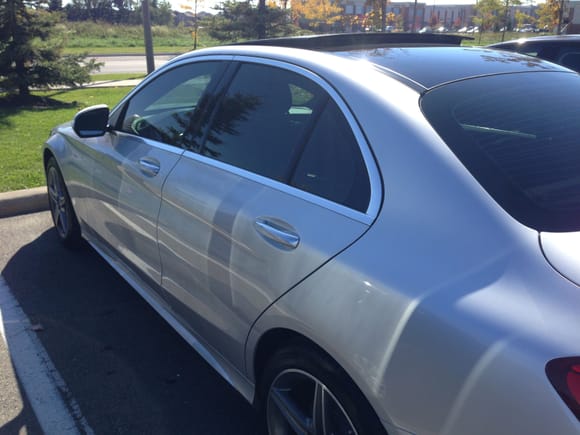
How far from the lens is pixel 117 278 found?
4.27 metres

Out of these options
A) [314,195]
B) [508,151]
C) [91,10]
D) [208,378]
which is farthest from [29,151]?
[91,10]

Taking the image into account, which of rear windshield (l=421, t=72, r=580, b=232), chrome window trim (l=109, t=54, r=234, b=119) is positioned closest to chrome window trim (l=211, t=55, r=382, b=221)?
rear windshield (l=421, t=72, r=580, b=232)

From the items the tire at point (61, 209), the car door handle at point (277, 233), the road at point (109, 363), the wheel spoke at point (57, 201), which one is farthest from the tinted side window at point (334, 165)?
the wheel spoke at point (57, 201)

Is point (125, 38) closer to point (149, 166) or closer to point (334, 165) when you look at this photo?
point (149, 166)

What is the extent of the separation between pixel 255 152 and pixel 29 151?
233 inches

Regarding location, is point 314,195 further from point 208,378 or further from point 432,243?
point 208,378

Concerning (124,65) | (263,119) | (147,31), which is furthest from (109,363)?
(124,65)

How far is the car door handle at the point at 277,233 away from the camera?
6.57 feet

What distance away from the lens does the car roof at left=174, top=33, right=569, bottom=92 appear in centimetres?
225

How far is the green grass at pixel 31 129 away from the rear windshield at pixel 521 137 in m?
5.19

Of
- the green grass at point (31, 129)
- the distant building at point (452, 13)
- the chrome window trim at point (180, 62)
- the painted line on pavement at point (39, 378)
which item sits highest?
the distant building at point (452, 13)

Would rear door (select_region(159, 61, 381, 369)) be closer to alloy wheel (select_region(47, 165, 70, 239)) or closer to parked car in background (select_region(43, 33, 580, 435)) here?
parked car in background (select_region(43, 33, 580, 435))

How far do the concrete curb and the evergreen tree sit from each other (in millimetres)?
6185

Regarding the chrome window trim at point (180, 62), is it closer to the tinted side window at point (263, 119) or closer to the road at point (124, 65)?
the tinted side window at point (263, 119)
